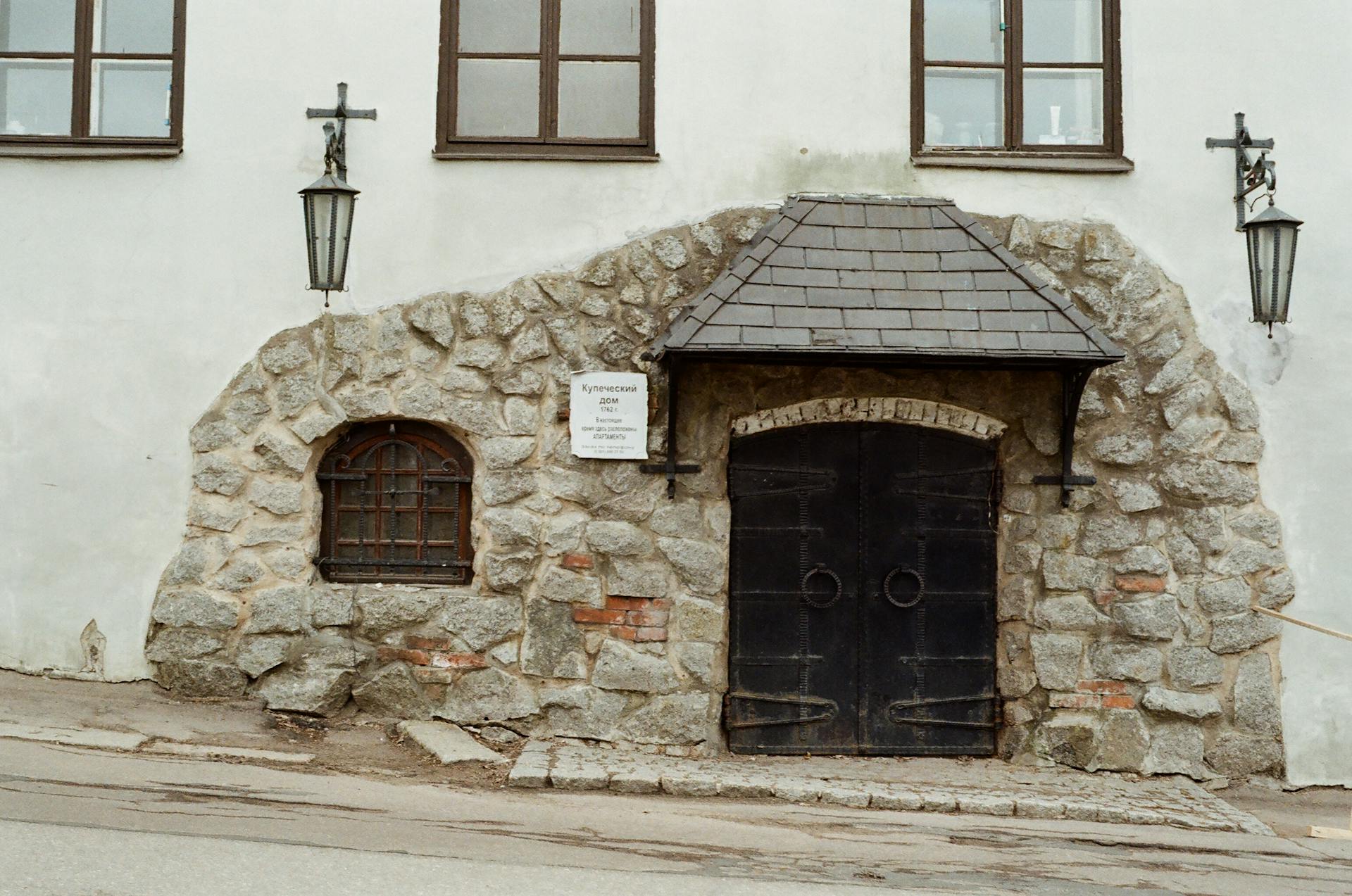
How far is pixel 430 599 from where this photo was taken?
19.3ft

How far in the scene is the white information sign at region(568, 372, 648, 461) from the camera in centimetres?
589

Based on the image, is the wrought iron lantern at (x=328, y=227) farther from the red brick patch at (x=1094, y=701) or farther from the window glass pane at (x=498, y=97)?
the red brick patch at (x=1094, y=701)

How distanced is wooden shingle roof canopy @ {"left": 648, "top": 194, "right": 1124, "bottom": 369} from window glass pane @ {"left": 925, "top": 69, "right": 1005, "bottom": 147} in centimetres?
53

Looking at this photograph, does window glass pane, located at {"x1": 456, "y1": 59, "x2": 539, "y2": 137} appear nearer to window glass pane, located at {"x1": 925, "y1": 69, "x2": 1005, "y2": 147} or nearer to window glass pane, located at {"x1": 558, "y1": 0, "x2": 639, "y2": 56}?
window glass pane, located at {"x1": 558, "y1": 0, "x2": 639, "y2": 56}

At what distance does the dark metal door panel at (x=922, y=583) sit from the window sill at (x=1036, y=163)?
55.8 inches

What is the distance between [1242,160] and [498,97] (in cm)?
390

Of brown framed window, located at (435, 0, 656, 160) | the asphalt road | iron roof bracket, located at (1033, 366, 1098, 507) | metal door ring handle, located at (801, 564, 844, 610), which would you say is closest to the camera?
the asphalt road

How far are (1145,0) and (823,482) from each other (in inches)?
121

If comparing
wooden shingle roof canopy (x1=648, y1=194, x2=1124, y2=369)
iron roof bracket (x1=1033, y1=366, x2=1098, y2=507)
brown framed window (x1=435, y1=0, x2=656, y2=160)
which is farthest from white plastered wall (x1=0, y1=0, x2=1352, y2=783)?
iron roof bracket (x1=1033, y1=366, x2=1098, y2=507)

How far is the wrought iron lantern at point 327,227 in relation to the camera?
560cm

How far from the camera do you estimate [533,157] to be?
602 cm

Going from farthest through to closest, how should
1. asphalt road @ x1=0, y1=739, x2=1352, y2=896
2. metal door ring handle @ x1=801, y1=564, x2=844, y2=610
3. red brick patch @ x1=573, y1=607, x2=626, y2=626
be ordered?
metal door ring handle @ x1=801, y1=564, x2=844, y2=610 < red brick patch @ x1=573, y1=607, x2=626, y2=626 < asphalt road @ x1=0, y1=739, x2=1352, y2=896

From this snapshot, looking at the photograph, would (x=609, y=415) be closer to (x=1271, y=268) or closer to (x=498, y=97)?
(x=498, y=97)

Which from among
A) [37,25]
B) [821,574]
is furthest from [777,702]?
[37,25]
